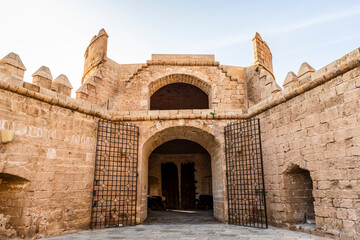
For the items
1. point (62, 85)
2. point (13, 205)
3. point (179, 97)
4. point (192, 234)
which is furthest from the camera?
point (179, 97)

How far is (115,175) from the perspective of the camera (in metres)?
7.05

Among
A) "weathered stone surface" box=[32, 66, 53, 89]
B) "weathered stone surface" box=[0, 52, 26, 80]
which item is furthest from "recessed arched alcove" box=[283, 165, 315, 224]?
"weathered stone surface" box=[0, 52, 26, 80]

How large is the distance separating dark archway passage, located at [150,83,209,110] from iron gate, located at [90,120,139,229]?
424 cm

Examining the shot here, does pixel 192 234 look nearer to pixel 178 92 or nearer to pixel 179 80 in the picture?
pixel 179 80

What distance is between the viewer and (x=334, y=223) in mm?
4855

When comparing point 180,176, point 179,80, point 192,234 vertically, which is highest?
point 179,80

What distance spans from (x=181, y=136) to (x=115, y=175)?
2.66m

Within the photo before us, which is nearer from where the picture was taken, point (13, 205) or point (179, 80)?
point (13, 205)

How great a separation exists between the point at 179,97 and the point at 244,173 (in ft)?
19.7

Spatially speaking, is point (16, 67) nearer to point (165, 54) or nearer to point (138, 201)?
point (138, 201)

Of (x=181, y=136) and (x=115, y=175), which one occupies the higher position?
(x=181, y=136)

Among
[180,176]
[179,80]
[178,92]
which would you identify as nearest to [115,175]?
[179,80]

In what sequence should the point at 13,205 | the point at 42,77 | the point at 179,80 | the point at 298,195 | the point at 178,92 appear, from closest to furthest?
the point at 13,205, the point at 298,195, the point at 42,77, the point at 179,80, the point at 178,92

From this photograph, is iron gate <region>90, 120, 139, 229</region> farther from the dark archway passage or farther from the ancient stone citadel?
the dark archway passage
